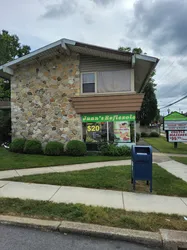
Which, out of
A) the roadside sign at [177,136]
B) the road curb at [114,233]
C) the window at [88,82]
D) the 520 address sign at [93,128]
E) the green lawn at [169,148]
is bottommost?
the road curb at [114,233]

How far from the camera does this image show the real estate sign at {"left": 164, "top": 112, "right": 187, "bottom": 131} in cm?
1357

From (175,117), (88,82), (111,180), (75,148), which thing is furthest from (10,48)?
(111,180)

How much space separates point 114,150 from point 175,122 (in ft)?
19.7

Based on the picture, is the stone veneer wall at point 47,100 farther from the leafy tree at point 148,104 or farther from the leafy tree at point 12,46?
the leafy tree at point 148,104

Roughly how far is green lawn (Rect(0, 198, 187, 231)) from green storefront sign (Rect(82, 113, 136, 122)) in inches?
278

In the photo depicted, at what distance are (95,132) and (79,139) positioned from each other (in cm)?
101

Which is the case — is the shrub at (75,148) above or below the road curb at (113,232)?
above

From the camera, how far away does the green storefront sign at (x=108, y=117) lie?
10492 mm

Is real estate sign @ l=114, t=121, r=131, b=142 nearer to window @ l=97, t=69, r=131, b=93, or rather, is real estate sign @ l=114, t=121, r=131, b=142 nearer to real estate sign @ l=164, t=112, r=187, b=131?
window @ l=97, t=69, r=131, b=93

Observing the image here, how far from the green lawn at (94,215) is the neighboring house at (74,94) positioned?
22.6 ft

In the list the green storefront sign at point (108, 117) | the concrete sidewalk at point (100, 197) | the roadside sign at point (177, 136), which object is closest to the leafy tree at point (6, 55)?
the green storefront sign at point (108, 117)

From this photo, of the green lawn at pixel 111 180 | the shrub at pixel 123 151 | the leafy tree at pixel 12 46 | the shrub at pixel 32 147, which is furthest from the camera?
the leafy tree at pixel 12 46

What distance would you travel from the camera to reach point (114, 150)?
1027 cm

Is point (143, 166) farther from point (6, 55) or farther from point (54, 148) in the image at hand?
point (6, 55)
